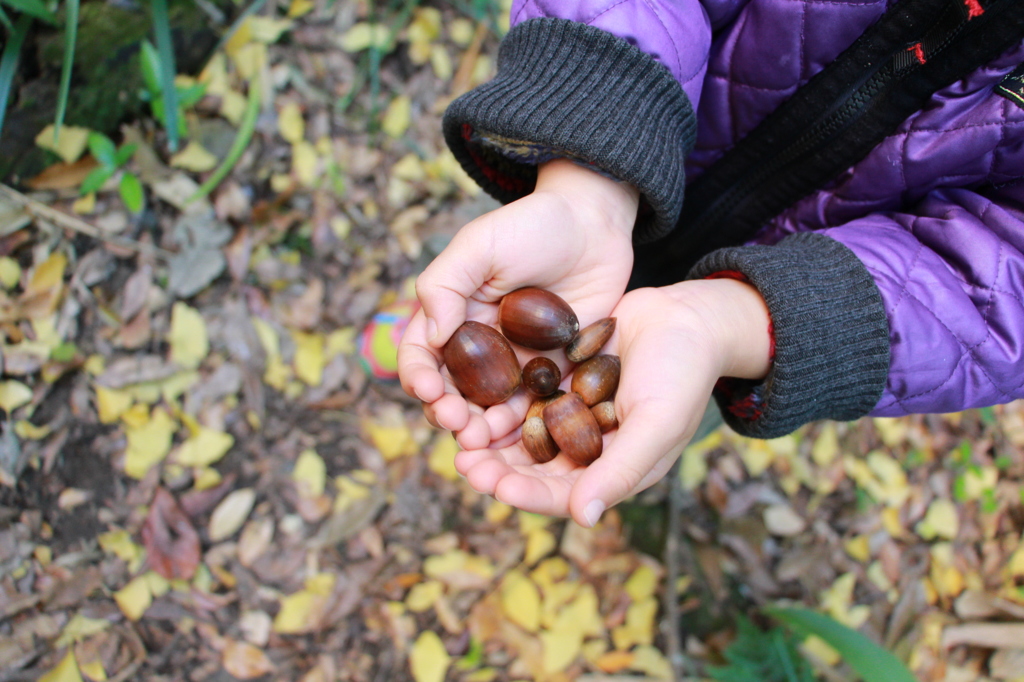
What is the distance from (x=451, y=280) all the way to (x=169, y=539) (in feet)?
4.98

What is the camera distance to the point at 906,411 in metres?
1.52

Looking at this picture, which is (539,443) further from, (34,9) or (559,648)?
(34,9)

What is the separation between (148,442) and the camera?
2.27 m

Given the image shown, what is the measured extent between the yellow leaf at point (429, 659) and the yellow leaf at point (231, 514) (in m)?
0.75

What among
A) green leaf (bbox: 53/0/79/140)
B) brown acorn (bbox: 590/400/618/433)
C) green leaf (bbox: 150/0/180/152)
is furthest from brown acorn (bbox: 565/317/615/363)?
green leaf (bbox: 53/0/79/140)

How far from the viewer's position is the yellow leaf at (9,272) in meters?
2.19

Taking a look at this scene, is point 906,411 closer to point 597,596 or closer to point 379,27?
point 597,596

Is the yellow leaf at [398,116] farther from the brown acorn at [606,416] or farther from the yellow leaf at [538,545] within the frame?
the brown acorn at [606,416]

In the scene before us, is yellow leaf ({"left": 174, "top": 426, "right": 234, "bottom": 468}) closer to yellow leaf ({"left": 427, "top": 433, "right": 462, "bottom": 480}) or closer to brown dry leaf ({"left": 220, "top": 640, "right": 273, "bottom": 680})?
brown dry leaf ({"left": 220, "top": 640, "right": 273, "bottom": 680})

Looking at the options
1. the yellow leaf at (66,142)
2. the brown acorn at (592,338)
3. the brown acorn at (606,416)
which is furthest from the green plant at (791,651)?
the yellow leaf at (66,142)

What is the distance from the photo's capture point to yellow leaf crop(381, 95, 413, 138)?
2.99 meters

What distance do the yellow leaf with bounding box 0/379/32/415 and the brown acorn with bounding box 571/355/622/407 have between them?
1.82 m

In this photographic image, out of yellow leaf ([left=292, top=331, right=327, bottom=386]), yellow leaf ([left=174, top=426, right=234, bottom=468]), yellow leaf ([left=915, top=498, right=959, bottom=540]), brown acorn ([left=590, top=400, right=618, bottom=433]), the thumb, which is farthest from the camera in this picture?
yellow leaf ([left=915, top=498, right=959, bottom=540])

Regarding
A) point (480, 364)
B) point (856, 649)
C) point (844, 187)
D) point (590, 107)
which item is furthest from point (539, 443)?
point (856, 649)
